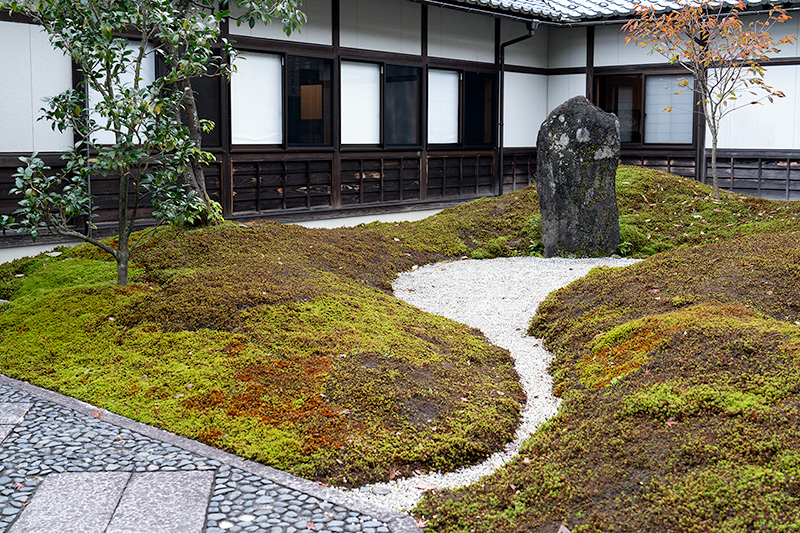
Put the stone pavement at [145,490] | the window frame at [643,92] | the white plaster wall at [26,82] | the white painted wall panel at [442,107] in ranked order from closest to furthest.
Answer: the stone pavement at [145,490]
the white plaster wall at [26,82]
the white painted wall panel at [442,107]
the window frame at [643,92]

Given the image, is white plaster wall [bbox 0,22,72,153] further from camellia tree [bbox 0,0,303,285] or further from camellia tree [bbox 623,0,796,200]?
camellia tree [bbox 623,0,796,200]

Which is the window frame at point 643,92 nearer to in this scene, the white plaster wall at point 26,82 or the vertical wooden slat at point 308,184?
the vertical wooden slat at point 308,184

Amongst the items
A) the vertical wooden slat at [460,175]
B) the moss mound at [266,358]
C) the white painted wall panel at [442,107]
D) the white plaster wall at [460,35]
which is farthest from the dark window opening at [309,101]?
the moss mound at [266,358]

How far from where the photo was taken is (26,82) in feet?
30.2

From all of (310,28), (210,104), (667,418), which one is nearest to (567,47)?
(310,28)

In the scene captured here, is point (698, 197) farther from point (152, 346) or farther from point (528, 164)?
point (152, 346)

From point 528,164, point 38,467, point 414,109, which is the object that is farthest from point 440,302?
point 528,164

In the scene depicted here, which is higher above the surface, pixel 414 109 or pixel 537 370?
pixel 414 109

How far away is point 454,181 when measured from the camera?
15.4m

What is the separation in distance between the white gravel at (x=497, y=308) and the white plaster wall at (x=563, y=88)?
7.67 metres

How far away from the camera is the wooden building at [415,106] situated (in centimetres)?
1131

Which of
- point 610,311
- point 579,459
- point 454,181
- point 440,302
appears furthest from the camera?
point 454,181

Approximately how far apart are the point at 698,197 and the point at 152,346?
9602 mm

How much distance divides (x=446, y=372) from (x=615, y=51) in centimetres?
1289
